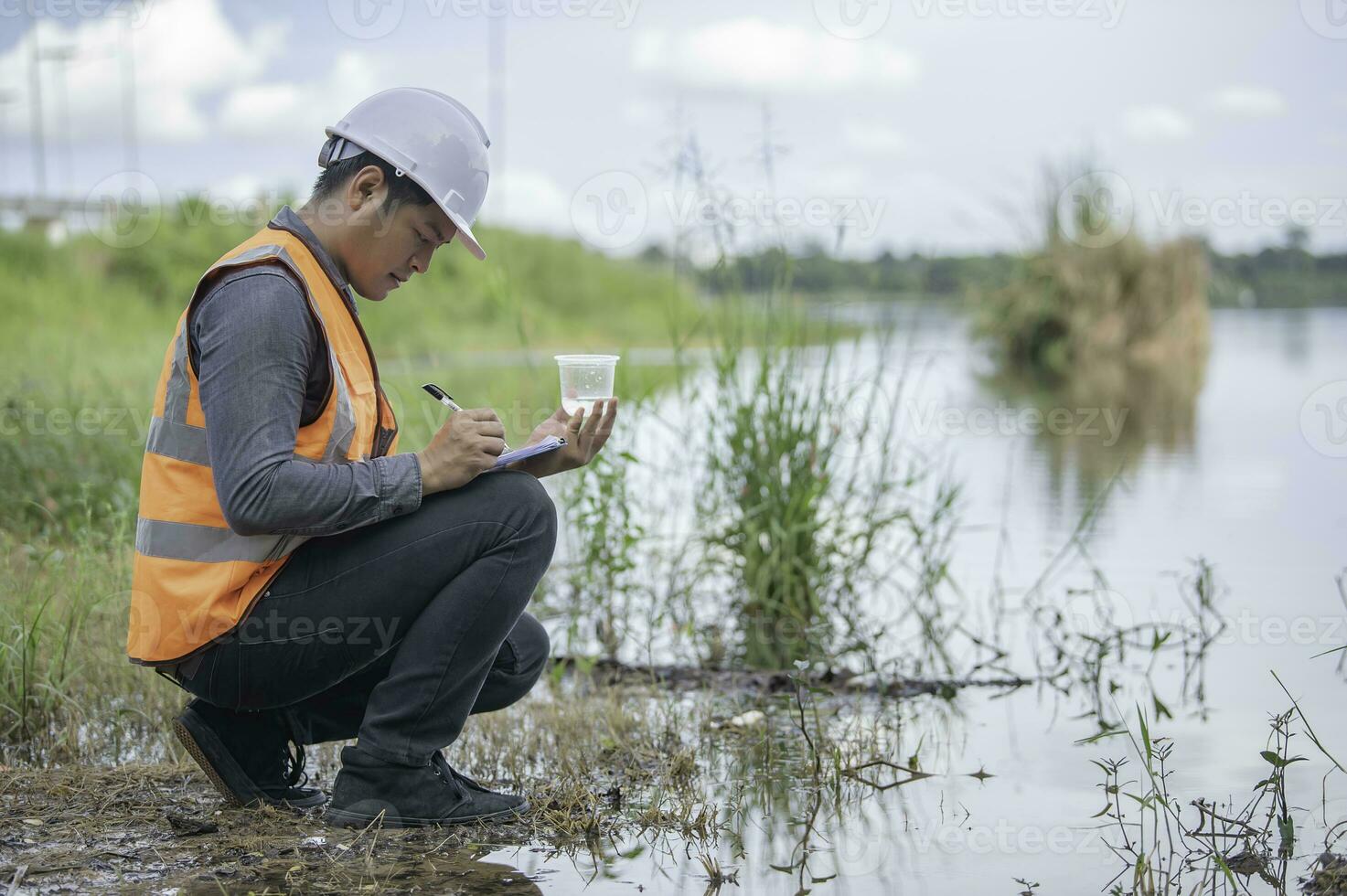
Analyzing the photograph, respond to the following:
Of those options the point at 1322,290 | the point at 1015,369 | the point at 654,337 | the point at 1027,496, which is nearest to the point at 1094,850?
the point at 1027,496

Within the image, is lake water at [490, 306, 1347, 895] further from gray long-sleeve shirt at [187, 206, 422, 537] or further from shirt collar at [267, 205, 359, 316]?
shirt collar at [267, 205, 359, 316]

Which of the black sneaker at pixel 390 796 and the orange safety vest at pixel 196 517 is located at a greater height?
the orange safety vest at pixel 196 517

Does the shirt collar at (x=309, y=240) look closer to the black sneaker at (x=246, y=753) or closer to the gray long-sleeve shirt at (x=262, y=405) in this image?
the gray long-sleeve shirt at (x=262, y=405)

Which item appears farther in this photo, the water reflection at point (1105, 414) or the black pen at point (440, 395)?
the water reflection at point (1105, 414)

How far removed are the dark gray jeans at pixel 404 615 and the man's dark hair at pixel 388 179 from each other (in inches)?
23.5

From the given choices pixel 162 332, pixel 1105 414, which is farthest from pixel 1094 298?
pixel 162 332

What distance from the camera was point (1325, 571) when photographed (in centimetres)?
548

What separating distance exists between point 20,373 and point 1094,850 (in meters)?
6.08

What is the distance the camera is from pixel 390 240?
2672 millimetres

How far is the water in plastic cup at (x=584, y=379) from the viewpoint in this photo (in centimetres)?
284

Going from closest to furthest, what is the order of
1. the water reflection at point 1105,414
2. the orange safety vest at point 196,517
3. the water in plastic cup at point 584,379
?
the orange safety vest at point 196,517
the water in plastic cup at point 584,379
the water reflection at point 1105,414

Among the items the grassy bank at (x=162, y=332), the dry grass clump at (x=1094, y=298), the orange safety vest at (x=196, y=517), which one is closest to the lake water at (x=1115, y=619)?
the orange safety vest at (x=196, y=517)

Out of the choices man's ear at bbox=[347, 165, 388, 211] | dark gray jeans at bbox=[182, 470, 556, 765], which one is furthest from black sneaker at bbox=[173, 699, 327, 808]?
man's ear at bbox=[347, 165, 388, 211]

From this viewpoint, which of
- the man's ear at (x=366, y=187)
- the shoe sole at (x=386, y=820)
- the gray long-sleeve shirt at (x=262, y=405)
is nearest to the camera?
the gray long-sleeve shirt at (x=262, y=405)
